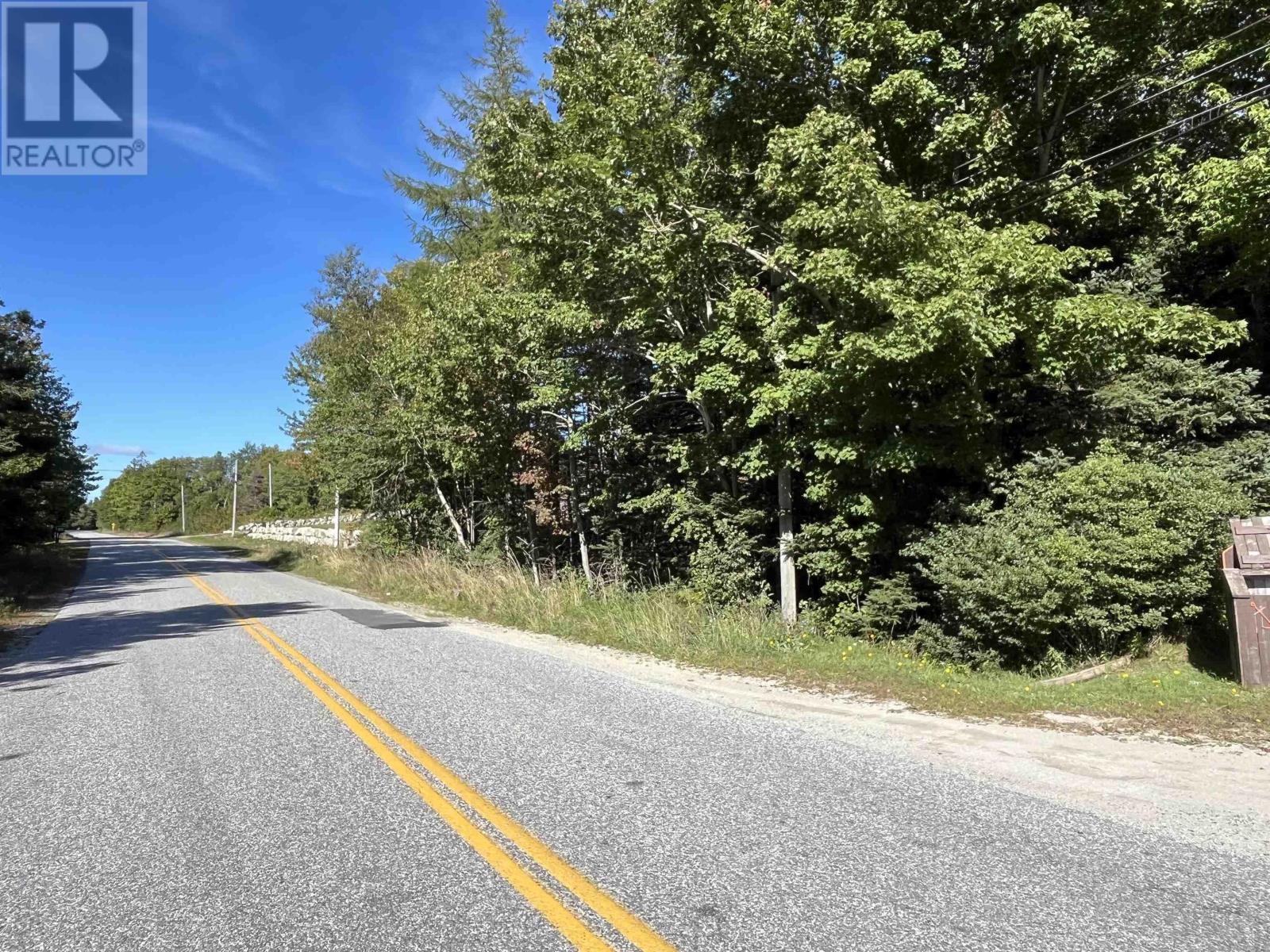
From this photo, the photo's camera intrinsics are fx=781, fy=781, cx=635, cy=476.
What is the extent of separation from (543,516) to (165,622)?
24.2 ft

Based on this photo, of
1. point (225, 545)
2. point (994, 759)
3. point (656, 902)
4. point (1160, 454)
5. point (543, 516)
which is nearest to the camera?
point (656, 902)

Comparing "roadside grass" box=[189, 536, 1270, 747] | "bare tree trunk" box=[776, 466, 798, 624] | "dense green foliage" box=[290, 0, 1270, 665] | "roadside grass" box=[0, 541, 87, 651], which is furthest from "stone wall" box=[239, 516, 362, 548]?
"bare tree trunk" box=[776, 466, 798, 624]

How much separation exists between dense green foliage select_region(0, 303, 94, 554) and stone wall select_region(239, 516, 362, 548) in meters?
8.95

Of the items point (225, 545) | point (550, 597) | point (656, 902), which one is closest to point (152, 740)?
point (656, 902)

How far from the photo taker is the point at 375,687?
25.3ft

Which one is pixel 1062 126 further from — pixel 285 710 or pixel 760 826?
pixel 285 710

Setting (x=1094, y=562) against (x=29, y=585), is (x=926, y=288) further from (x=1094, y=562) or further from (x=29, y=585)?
(x=29, y=585)

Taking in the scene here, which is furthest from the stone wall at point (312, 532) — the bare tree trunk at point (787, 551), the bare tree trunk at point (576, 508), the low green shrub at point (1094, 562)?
the low green shrub at point (1094, 562)

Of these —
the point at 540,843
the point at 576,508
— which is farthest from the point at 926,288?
the point at 576,508

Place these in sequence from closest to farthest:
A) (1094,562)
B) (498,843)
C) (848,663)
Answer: (498,843) → (1094,562) → (848,663)

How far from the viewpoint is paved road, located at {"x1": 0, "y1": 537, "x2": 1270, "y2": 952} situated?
311cm

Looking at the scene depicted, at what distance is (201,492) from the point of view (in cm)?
10850

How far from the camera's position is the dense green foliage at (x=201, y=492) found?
7812 centimetres

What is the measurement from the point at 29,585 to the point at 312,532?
20.4 metres
